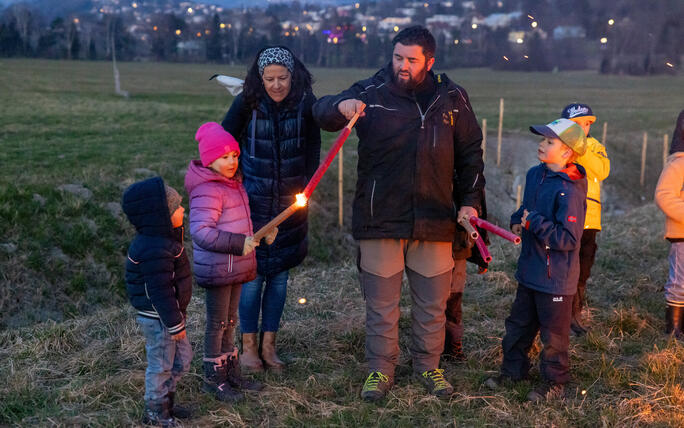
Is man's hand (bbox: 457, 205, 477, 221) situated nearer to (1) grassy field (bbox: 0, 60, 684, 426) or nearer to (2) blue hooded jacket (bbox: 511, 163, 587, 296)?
(2) blue hooded jacket (bbox: 511, 163, 587, 296)

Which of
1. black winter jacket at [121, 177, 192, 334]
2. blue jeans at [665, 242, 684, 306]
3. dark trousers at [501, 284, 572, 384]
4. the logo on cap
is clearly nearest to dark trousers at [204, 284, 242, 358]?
black winter jacket at [121, 177, 192, 334]

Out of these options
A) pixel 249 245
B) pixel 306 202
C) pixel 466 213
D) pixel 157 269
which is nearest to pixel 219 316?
pixel 249 245

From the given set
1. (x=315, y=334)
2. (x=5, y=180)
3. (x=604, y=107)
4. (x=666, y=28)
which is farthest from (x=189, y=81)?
(x=315, y=334)

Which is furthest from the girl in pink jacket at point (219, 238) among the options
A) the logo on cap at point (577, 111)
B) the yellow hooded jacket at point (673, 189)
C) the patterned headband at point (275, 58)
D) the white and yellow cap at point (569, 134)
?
the yellow hooded jacket at point (673, 189)

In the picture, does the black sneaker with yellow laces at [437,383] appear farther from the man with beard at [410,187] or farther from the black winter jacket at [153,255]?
the black winter jacket at [153,255]

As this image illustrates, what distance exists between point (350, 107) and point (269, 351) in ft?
6.74

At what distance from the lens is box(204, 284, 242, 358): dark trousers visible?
4.38m

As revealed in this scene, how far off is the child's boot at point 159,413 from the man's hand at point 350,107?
6.84 ft

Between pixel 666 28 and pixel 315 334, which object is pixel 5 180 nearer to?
pixel 315 334

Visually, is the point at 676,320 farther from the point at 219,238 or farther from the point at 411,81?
the point at 219,238

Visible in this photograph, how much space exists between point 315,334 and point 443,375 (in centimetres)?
136

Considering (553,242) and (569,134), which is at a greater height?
(569,134)

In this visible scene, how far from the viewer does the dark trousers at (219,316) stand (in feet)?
14.4

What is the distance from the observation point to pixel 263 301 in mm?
5008
